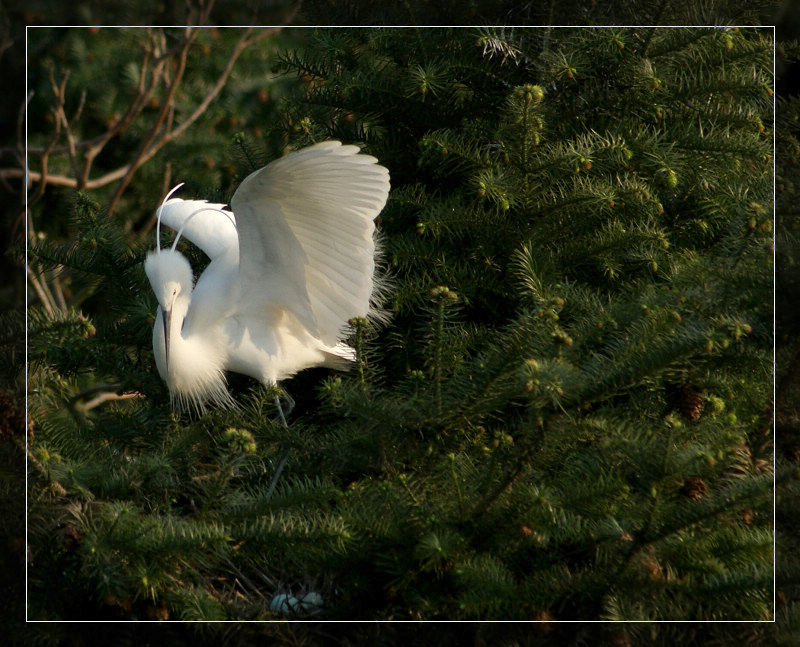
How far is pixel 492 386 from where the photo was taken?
0.98m

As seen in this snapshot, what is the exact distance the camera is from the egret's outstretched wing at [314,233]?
134cm

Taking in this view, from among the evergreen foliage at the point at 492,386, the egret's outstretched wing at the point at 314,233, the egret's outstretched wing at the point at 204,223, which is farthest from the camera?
the egret's outstretched wing at the point at 204,223

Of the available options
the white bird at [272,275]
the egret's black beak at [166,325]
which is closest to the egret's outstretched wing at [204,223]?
the white bird at [272,275]

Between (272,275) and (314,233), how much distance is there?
0.17 m

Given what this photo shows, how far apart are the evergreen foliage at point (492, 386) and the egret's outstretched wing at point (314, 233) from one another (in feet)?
0.27

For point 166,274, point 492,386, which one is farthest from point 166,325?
point 492,386

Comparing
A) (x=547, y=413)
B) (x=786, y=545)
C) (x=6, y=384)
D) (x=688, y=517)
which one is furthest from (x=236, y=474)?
(x=786, y=545)

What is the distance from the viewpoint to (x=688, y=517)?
3.03ft

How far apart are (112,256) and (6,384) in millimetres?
309

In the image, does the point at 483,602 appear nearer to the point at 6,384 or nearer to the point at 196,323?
the point at 6,384

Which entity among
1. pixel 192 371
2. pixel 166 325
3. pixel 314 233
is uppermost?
pixel 314 233

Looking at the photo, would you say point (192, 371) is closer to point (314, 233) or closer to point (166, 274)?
point (166, 274)

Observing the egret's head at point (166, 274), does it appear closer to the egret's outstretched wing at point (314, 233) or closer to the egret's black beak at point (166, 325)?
the egret's black beak at point (166, 325)

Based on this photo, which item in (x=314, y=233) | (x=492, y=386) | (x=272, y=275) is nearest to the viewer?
(x=492, y=386)
